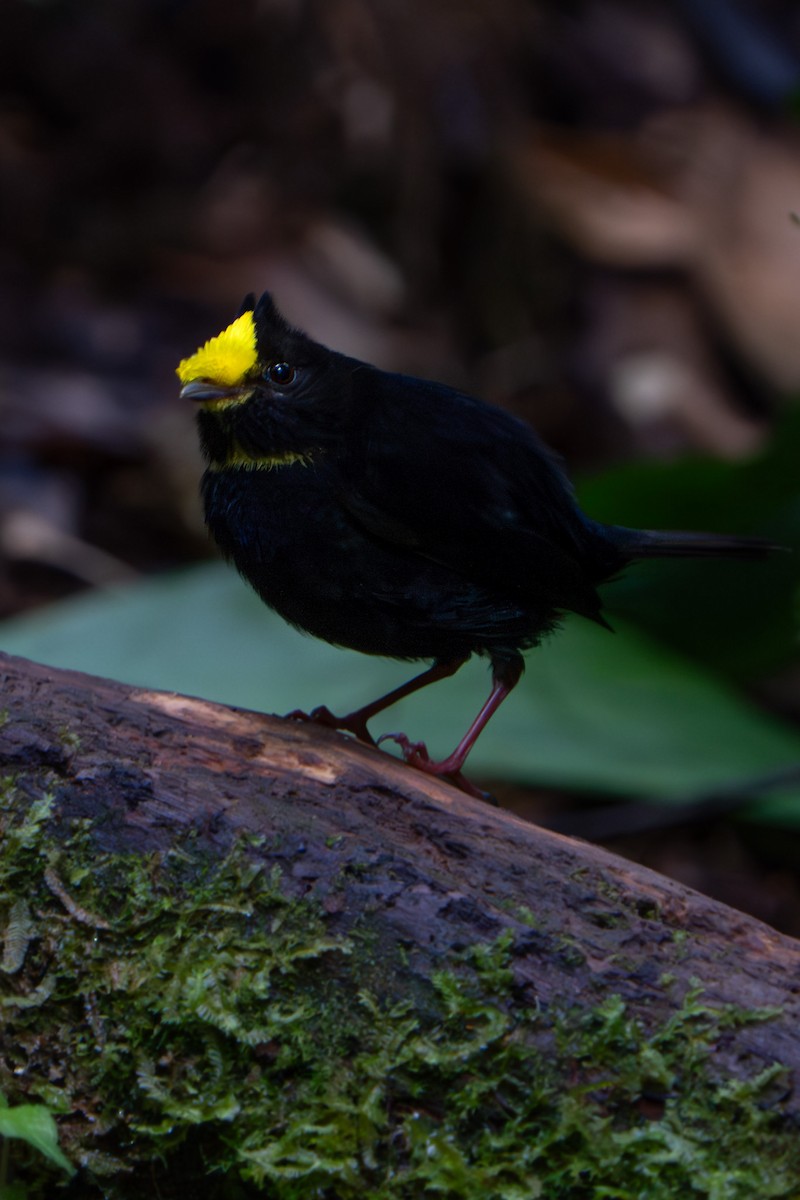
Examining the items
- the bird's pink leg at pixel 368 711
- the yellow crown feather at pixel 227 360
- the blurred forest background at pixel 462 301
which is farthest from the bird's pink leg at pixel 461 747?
the blurred forest background at pixel 462 301

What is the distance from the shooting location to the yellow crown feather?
122 inches

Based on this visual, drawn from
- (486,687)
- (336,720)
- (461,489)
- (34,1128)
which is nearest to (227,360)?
(461,489)

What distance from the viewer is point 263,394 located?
3133mm

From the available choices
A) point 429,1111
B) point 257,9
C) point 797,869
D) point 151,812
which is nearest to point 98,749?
point 151,812

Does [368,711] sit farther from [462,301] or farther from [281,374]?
[462,301]

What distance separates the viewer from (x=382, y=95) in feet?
29.7

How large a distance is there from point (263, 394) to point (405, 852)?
3.98 feet

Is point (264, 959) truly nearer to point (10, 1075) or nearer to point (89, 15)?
point (10, 1075)

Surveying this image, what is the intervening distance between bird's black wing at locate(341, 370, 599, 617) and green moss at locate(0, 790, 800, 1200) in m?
0.96

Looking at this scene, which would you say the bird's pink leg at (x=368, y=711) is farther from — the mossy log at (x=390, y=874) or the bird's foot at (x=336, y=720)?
the mossy log at (x=390, y=874)

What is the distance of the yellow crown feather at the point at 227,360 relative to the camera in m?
3.10

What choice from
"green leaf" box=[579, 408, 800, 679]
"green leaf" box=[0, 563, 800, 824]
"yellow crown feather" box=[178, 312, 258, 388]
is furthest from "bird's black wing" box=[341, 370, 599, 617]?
"green leaf" box=[579, 408, 800, 679]

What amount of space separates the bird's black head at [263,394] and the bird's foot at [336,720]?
601 mm

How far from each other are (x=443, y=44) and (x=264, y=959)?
26.8 feet
